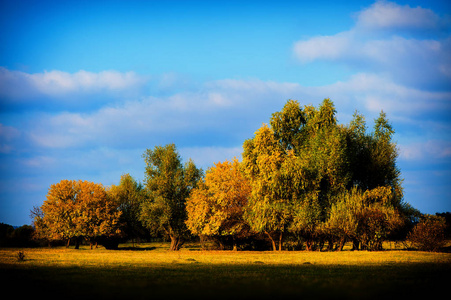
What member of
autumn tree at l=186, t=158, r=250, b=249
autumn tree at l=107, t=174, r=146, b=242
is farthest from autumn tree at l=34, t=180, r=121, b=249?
autumn tree at l=186, t=158, r=250, b=249

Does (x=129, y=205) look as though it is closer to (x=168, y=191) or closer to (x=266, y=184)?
(x=168, y=191)

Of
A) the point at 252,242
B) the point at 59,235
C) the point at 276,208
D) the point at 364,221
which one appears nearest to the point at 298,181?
the point at 276,208

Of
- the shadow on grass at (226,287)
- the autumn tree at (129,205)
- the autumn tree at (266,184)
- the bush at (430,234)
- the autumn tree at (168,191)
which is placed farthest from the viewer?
the autumn tree at (129,205)

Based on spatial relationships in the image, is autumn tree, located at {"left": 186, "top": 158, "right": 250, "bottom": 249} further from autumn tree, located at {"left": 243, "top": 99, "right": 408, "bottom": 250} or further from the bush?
the bush

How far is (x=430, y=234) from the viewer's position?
152ft

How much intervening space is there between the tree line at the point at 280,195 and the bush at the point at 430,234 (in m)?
0.96

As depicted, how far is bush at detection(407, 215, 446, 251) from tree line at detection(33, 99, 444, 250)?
961mm

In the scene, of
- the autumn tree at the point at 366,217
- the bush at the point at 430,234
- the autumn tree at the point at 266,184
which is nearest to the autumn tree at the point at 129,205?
the autumn tree at the point at 266,184

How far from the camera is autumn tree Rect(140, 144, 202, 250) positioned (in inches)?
2783

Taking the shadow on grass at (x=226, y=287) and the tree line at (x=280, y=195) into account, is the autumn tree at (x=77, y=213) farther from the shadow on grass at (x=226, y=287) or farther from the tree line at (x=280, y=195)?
the shadow on grass at (x=226, y=287)

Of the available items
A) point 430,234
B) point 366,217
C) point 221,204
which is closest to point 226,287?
point 366,217

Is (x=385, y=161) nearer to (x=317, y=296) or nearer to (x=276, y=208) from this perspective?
(x=276, y=208)

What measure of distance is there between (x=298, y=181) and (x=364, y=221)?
9.66 metres

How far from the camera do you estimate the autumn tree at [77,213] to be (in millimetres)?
71625
